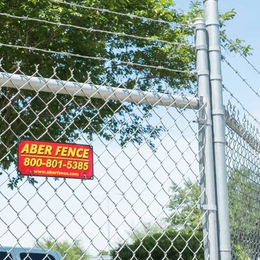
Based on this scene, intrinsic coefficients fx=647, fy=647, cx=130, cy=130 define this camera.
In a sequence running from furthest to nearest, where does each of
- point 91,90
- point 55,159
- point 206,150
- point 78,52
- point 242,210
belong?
point 78,52 < point 242,210 < point 206,150 < point 91,90 < point 55,159

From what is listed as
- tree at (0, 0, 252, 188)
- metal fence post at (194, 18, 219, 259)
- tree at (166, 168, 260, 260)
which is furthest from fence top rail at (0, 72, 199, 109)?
tree at (0, 0, 252, 188)

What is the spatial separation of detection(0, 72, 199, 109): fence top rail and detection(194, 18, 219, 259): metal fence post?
0.07 metres

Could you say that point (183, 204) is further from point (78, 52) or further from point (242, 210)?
point (78, 52)

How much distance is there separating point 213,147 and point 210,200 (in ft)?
0.85

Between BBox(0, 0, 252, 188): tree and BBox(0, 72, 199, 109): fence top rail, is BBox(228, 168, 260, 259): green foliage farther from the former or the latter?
BBox(0, 0, 252, 188): tree

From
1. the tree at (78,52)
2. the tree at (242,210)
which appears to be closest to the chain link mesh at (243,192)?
the tree at (242,210)

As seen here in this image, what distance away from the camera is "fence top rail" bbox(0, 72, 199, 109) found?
2.55 meters

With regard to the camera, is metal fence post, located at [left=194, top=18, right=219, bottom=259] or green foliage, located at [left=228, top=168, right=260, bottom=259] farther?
green foliage, located at [left=228, top=168, right=260, bottom=259]

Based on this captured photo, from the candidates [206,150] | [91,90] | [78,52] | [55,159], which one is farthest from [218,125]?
[78,52]

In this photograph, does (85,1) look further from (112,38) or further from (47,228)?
(47,228)

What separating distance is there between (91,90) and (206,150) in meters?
0.66

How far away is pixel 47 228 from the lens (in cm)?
247

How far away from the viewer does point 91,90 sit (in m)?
2.75

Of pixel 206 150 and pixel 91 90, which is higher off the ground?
pixel 91 90
